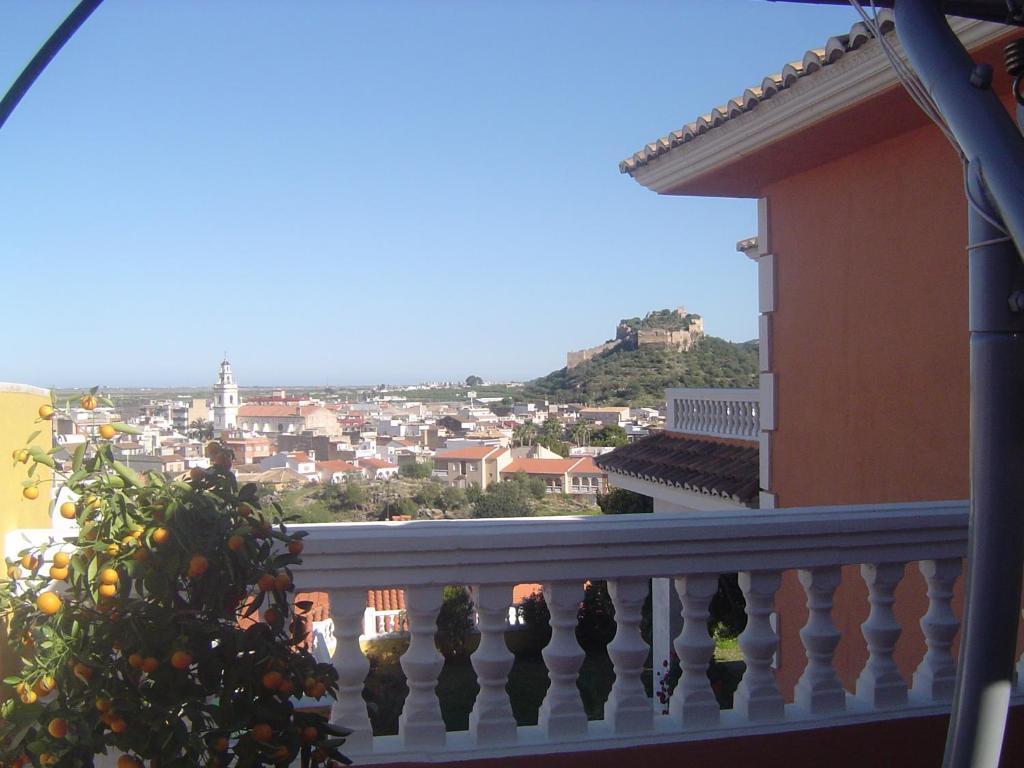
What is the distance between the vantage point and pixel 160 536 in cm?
135

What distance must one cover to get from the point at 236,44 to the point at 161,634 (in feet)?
19.6

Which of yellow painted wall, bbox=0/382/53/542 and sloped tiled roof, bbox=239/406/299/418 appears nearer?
yellow painted wall, bbox=0/382/53/542

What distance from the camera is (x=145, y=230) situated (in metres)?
27.2

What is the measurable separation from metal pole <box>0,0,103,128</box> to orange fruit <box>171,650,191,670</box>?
131 centimetres

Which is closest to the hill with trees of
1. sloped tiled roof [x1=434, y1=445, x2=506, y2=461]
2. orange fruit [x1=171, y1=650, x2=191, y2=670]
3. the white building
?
sloped tiled roof [x1=434, y1=445, x2=506, y2=461]

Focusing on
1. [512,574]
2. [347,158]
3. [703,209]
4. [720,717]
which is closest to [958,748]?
[720,717]

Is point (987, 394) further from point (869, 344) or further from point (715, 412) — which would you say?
point (715, 412)

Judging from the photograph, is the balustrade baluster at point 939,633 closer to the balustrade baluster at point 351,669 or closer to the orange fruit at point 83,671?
the balustrade baluster at point 351,669

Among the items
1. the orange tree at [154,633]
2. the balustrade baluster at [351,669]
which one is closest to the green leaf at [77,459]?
the orange tree at [154,633]

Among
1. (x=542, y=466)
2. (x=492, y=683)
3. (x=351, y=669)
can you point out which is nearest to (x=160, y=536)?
(x=351, y=669)

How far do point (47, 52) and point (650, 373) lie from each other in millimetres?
13027

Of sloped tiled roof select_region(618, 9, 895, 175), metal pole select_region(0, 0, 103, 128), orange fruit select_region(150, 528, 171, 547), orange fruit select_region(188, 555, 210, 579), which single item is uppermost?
sloped tiled roof select_region(618, 9, 895, 175)

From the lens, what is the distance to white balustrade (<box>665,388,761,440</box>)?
769 centimetres

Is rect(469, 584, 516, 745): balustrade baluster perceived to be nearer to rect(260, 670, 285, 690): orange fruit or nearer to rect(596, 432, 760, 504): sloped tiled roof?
rect(260, 670, 285, 690): orange fruit
